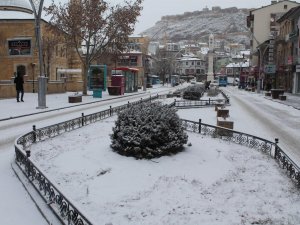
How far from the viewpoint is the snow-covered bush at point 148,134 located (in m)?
9.16

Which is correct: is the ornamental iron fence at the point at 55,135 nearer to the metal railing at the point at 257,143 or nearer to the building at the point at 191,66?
the metal railing at the point at 257,143

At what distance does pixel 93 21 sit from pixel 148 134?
99.4 feet

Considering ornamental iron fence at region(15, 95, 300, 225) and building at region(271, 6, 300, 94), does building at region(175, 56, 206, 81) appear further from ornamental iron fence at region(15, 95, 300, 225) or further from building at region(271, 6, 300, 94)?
ornamental iron fence at region(15, 95, 300, 225)

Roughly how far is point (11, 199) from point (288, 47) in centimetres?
5437

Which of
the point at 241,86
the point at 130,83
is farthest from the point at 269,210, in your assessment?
the point at 241,86

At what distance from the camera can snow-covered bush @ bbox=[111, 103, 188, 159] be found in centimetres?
916

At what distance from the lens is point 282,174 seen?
28.0 ft

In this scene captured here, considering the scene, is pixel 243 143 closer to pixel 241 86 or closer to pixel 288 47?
pixel 288 47

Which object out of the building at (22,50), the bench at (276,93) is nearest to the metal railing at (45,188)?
the bench at (276,93)

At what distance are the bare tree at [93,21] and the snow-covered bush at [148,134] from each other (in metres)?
29.1

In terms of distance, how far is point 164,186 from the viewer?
7461 mm

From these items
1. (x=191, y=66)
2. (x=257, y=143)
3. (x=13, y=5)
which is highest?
(x=13, y=5)

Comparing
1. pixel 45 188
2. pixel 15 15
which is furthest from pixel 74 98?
pixel 15 15

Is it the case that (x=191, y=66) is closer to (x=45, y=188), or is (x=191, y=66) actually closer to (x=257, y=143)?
(x=257, y=143)
